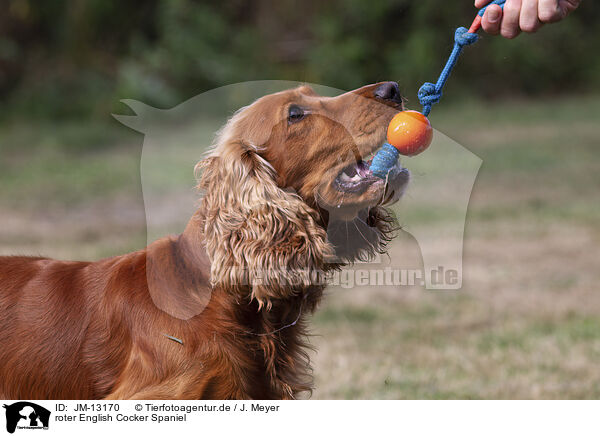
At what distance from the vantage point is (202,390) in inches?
98.7

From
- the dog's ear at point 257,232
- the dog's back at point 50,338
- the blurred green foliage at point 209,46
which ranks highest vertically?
the blurred green foliage at point 209,46

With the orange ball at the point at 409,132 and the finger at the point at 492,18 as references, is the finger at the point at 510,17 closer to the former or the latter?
the finger at the point at 492,18

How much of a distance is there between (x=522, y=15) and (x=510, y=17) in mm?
51

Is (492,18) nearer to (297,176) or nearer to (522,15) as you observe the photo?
(522,15)

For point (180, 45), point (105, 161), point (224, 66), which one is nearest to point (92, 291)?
point (105, 161)

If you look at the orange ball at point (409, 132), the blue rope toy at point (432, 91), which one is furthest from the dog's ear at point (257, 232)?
the orange ball at point (409, 132)

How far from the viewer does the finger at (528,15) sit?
287cm

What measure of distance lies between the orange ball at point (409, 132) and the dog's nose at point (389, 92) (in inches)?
4.0

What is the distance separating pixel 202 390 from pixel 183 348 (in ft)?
0.54

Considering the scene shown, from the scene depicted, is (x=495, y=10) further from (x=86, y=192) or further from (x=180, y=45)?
(x=180, y=45)
